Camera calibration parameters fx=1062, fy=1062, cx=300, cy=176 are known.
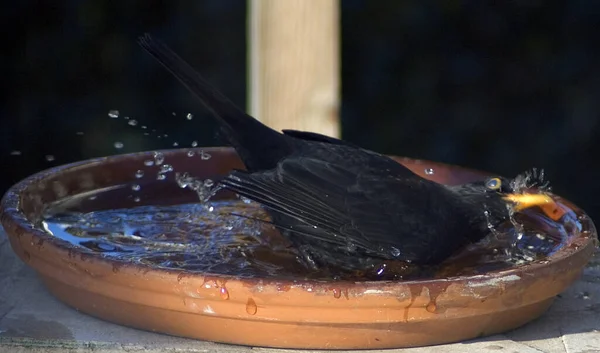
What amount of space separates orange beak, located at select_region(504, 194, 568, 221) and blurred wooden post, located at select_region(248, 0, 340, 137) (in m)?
0.86

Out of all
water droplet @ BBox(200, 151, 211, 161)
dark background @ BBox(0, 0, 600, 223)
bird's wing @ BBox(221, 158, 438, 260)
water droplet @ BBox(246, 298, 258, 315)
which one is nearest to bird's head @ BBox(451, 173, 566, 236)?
bird's wing @ BBox(221, 158, 438, 260)

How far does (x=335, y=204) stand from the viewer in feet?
10.3

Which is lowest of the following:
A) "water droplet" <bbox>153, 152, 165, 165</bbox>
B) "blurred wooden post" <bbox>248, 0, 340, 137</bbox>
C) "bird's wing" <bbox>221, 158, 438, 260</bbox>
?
"bird's wing" <bbox>221, 158, 438, 260</bbox>

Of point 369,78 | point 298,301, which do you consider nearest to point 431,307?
point 298,301

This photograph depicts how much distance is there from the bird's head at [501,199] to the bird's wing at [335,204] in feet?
1.26

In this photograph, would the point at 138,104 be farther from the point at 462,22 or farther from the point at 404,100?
the point at 462,22

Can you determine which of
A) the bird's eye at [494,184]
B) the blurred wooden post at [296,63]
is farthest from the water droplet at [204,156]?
the bird's eye at [494,184]

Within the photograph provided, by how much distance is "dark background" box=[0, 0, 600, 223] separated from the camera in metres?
6.02

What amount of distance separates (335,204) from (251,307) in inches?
25.9

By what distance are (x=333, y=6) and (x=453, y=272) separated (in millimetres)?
1248

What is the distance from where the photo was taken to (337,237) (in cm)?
310

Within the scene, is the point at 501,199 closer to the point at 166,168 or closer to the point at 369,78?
the point at 166,168

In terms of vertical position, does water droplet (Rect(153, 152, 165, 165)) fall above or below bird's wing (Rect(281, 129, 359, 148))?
below

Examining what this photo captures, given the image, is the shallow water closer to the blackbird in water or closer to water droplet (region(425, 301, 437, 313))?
the blackbird in water
